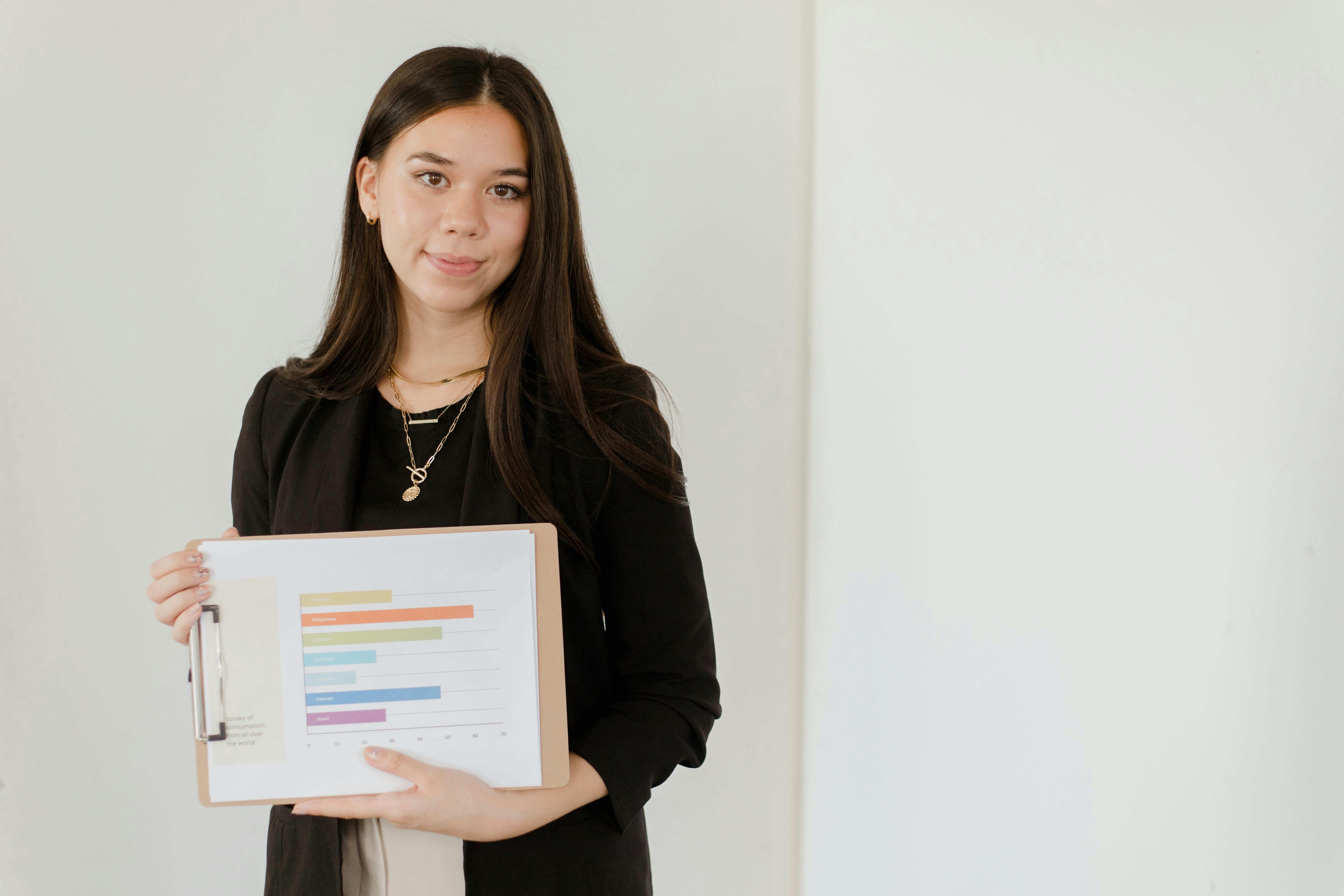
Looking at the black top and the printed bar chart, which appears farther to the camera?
the black top

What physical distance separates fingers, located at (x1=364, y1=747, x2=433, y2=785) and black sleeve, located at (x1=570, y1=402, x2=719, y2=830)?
0.75ft

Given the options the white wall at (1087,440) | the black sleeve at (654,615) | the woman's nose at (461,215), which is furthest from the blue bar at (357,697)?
the white wall at (1087,440)

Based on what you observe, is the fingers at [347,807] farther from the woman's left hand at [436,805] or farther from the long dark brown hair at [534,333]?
the long dark brown hair at [534,333]

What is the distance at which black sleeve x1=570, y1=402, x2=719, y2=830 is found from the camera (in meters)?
1.08

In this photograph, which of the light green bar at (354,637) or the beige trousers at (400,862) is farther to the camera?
the beige trousers at (400,862)

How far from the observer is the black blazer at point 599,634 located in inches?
41.3

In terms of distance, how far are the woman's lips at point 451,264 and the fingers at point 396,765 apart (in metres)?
0.57

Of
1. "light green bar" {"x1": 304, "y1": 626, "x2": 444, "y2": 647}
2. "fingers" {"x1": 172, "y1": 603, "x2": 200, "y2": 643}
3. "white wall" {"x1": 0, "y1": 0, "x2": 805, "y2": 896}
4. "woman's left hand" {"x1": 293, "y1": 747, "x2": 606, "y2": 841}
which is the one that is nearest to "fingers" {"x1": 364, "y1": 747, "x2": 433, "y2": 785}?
"woman's left hand" {"x1": 293, "y1": 747, "x2": 606, "y2": 841}

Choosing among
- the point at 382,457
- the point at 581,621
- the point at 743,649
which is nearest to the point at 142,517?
the point at 382,457

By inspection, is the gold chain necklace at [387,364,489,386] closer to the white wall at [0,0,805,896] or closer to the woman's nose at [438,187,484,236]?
the woman's nose at [438,187,484,236]

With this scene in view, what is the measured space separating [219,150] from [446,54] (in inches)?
28.6

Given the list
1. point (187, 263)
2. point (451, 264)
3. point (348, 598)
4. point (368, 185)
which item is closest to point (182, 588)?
point (348, 598)

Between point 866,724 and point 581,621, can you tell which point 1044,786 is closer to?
point 866,724

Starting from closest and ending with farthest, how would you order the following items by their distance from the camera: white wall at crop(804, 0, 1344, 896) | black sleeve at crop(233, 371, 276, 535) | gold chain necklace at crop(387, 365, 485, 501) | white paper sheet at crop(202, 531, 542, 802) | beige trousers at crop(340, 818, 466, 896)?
white wall at crop(804, 0, 1344, 896) < white paper sheet at crop(202, 531, 542, 802) < beige trousers at crop(340, 818, 466, 896) < gold chain necklace at crop(387, 365, 485, 501) < black sleeve at crop(233, 371, 276, 535)
